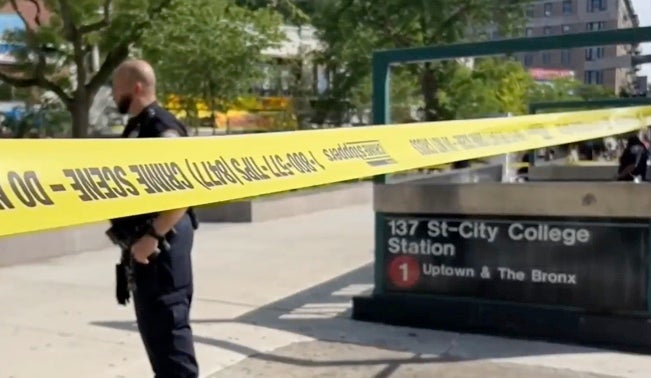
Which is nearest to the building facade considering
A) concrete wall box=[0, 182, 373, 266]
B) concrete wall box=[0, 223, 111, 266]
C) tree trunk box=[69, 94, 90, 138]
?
tree trunk box=[69, 94, 90, 138]

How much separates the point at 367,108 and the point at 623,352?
95.3 feet

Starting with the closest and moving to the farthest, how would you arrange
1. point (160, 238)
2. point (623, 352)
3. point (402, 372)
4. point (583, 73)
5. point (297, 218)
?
point (160, 238) → point (402, 372) → point (623, 352) → point (297, 218) → point (583, 73)

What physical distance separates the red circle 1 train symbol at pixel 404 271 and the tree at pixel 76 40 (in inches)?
491

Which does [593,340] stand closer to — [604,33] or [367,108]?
[604,33]

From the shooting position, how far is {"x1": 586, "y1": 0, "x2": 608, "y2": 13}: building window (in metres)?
105

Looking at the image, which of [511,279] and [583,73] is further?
[583,73]

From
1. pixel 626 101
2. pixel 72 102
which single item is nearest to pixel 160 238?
pixel 626 101

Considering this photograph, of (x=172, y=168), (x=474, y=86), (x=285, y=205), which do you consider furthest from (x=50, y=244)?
(x=474, y=86)

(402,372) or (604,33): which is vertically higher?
(604,33)

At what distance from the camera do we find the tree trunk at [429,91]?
25.7m

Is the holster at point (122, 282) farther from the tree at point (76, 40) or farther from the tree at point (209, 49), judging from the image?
the tree at point (209, 49)

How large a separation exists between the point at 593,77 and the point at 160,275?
109m

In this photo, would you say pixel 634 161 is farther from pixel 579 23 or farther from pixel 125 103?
pixel 579 23

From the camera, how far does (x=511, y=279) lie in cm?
584
